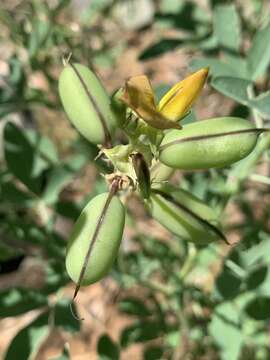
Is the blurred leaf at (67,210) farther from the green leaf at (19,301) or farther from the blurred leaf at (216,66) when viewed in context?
the blurred leaf at (216,66)

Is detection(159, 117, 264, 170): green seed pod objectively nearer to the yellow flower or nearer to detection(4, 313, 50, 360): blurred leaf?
the yellow flower

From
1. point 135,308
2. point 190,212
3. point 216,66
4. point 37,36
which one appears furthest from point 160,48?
point 190,212

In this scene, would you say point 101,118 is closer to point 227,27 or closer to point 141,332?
point 227,27

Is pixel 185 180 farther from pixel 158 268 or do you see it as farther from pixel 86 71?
pixel 86 71

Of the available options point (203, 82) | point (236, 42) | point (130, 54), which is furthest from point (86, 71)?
point (130, 54)

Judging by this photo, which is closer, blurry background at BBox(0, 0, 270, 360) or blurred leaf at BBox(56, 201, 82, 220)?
blurry background at BBox(0, 0, 270, 360)

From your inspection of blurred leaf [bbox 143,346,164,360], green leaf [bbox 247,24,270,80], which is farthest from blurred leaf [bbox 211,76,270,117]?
blurred leaf [bbox 143,346,164,360]
